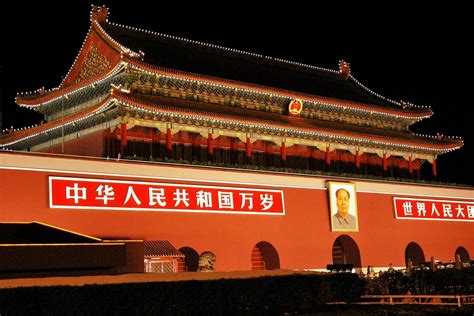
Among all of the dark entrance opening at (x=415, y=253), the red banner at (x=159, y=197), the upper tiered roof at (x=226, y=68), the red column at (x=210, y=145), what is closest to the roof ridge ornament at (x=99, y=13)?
the upper tiered roof at (x=226, y=68)

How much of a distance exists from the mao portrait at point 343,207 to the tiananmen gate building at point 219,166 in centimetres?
7

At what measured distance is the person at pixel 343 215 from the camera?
30469mm

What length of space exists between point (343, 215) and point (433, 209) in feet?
23.6

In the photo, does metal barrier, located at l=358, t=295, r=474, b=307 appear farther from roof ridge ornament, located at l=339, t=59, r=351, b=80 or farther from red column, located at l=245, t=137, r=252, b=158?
roof ridge ornament, located at l=339, t=59, r=351, b=80

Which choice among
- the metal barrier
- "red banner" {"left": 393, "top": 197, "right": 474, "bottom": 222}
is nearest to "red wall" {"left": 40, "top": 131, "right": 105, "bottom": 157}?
the metal barrier

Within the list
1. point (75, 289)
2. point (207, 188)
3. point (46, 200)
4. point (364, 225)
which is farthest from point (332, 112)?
point (75, 289)

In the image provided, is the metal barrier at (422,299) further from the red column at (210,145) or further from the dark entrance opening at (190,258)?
the red column at (210,145)

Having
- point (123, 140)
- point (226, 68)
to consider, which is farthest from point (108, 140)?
point (226, 68)

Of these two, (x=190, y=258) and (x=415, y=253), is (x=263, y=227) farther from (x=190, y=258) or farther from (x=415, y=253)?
(x=415, y=253)

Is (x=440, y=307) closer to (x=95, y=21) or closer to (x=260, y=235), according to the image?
(x=260, y=235)

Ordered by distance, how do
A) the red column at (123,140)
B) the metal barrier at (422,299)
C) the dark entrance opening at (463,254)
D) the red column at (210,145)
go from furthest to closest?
the dark entrance opening at (463,254)
the red column at (210,145)
the red column at (123,140)
the metal barrier at (422,299)

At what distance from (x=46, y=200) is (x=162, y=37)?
14831 millimetres

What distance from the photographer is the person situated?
30469 millimetres

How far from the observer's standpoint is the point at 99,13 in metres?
32.2
